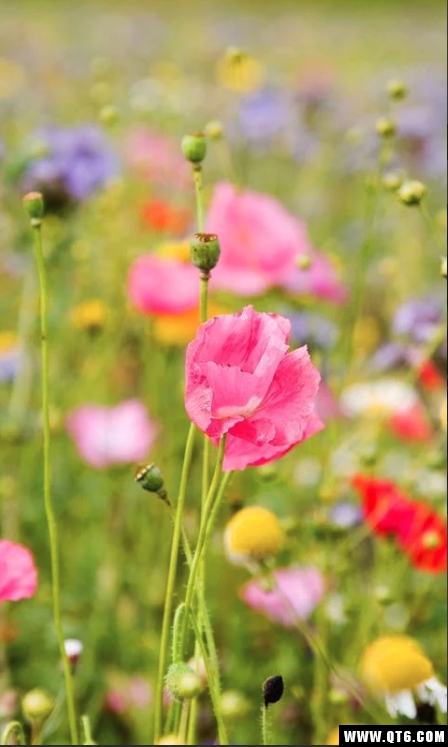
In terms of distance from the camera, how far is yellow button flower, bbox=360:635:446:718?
504mm

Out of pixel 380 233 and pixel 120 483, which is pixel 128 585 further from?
pixel 380 233

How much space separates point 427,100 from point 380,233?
1.05 feet

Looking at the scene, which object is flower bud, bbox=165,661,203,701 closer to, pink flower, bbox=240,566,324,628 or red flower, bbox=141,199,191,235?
pink flower, bbox=240,566,324,628

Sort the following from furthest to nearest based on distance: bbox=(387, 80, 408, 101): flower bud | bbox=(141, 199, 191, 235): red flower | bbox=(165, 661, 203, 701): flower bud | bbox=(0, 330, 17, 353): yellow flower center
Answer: bbox=(141, 199, 191, 235): red flower, bbox=(0, 330, 17, 353): yellow flower center, bbox=(387, 80, 408, 101): flower bud, bbox=(165, 661, 203, 701): flower bud

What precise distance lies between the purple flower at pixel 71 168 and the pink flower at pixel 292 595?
17.8 inches

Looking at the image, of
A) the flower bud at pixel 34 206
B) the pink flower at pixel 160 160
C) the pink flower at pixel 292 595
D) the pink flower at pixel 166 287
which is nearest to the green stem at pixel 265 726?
the flower bud at pixel 34 206

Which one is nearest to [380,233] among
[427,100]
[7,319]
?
[427,100]

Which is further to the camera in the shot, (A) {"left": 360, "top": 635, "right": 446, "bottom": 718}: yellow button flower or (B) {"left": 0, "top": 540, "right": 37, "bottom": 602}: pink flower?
(A) {"left": 360, "top": 635, "right": 446, "bottom": 718}: yellow button flower

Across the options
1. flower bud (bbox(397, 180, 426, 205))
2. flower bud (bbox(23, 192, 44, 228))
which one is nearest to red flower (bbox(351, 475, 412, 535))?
flower bud (bbox(397, 180, 426, 205))

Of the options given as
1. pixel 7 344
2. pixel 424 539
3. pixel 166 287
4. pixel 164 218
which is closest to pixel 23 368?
pixel 7 344

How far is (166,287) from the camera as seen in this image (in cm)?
78

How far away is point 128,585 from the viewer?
0.91 meters

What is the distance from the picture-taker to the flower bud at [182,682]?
0.35m

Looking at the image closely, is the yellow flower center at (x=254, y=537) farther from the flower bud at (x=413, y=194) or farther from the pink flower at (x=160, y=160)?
the pink flower at (x=160, y=160)
